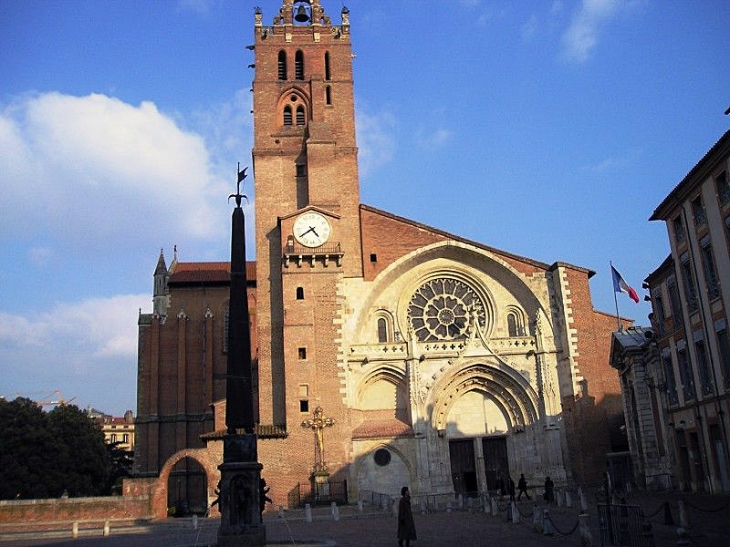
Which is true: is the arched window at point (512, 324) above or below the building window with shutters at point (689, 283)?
above

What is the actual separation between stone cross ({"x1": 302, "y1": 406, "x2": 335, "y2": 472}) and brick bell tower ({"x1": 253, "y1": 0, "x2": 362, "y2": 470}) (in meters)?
0.30

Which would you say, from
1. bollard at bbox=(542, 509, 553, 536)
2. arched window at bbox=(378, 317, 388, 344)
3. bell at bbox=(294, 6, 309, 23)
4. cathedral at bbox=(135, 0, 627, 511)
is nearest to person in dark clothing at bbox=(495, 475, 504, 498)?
cathedral at bbox=(135, 0, 627, 511)

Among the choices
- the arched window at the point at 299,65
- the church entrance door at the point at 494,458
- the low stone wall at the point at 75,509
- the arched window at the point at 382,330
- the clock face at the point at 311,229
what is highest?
the arched window at the point at 299,65

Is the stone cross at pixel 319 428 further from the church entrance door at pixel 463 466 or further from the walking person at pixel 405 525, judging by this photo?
the walking person at pixel 405 525

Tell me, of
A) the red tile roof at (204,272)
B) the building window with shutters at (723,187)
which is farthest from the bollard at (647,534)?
the red tile roof at (204,272)

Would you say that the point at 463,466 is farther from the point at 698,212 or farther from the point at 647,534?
the point at 647,534

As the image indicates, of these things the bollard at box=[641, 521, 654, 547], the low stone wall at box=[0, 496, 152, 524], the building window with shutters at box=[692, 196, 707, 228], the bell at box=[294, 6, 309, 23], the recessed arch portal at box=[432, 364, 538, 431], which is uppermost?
the bell at box=[294, 6, 309, 23]

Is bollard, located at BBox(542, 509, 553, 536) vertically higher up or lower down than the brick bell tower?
lower down

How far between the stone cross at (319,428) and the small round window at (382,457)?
2941mm

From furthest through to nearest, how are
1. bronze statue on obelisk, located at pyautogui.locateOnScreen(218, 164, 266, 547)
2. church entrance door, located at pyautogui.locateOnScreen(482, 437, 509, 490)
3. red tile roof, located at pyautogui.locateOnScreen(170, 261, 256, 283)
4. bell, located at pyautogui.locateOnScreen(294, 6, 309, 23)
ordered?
red tile roof, located at pyautogui.locateOnScreen(170, 261, 256, 283)
bell, located at pyautogui.locateOnScreen(294, 6, 309, 23)
church entrance door, located at pyautogui.locateOnScreen(482, 437, 509, 490)
bronze statue on obelisk, located at pyautogui.locateOnScreen(218, 164, 266, 547)

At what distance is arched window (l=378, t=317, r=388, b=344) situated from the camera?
37.6m

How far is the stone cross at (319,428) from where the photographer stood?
33.3 meters

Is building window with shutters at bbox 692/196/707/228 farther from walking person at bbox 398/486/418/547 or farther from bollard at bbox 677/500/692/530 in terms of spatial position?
walking person at bbox 398/486/418/547

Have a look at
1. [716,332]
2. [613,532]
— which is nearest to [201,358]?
[716,332]
